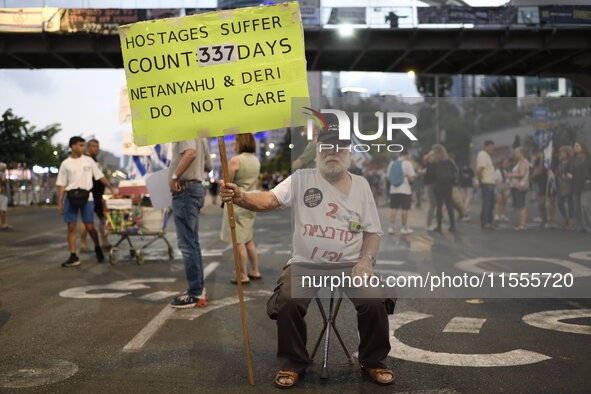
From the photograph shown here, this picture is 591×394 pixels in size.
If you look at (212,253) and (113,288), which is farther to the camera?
(212,253)

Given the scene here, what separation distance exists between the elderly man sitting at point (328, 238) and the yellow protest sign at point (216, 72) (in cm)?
42

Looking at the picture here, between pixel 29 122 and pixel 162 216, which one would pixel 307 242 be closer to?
pixel 162 216

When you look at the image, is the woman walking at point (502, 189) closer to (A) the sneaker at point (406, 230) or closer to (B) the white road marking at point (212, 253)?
(A) the sneaker at point (406, 230)

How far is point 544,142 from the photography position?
4.90 m

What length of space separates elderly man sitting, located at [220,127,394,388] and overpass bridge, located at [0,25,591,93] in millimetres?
25989

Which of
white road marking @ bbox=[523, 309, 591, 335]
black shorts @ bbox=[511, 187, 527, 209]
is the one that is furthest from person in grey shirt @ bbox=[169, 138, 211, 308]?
white road marking @ bbox=[523, 309, 591, 335]

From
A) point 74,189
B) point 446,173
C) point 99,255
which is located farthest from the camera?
point 99,255

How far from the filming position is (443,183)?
4684 mm

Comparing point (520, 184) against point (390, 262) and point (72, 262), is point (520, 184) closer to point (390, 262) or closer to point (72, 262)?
point (390, 262)

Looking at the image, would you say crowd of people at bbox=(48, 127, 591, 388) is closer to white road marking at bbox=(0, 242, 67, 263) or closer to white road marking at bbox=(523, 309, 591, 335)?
white road marking at bbox=(523, 309, 591, 335)

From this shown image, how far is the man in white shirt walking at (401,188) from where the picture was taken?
14.8 feet

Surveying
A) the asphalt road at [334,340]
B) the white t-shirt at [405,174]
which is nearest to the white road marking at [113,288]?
the asphalt road at [334,340]

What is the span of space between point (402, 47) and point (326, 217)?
2764 cm

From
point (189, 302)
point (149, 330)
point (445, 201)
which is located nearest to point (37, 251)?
point (189, 302)
